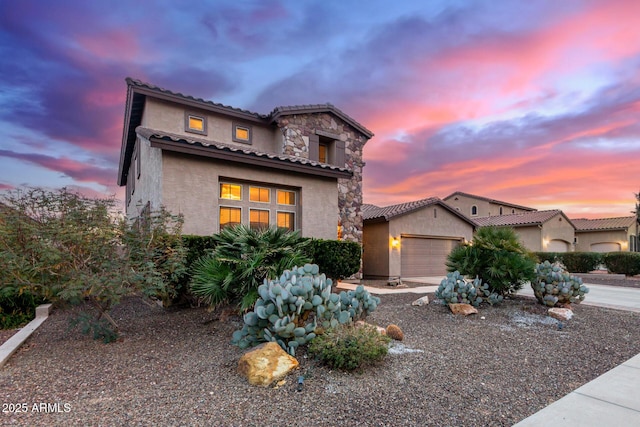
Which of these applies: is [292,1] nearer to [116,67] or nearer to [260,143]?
[260,143]

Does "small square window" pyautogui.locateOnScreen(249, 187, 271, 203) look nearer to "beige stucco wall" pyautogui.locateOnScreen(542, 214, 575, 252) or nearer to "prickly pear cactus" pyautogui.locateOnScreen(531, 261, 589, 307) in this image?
"prickly pear cactus" pyautogui.locateOnScreen(531, 261, 589, 307)

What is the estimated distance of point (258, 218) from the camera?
975 centimetres

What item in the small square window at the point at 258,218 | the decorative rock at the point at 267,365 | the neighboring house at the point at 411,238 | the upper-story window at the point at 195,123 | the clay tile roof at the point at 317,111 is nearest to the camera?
the decorative rock at the point at 267,365

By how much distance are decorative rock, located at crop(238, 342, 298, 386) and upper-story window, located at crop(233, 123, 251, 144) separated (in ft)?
32.4

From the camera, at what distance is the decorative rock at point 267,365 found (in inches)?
137

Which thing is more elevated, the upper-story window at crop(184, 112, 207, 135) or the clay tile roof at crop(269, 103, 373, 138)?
the clay tile roof at crop(269, 103, 373, 138)

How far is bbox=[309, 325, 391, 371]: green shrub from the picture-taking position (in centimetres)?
381

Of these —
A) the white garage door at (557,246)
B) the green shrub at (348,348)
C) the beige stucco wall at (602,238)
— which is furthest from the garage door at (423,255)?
the beige stucco wall at (602,238)

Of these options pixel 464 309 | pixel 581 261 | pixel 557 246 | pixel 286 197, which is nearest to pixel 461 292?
pixel 464 309

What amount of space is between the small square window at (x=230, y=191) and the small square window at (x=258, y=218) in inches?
23.6

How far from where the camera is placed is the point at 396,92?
12672mm

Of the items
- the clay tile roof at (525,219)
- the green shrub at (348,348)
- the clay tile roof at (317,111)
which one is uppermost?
the clay tile roof at (317,111)

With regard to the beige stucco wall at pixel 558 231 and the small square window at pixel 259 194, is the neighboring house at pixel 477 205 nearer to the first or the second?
the beige stucco wall at pixel 558 231

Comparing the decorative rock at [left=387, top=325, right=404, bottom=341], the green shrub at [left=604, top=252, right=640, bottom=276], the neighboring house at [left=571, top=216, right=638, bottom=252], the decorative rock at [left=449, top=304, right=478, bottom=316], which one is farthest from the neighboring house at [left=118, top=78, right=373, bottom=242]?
the neighboring house at [left=571, top=216, right=638, bottom=252]
